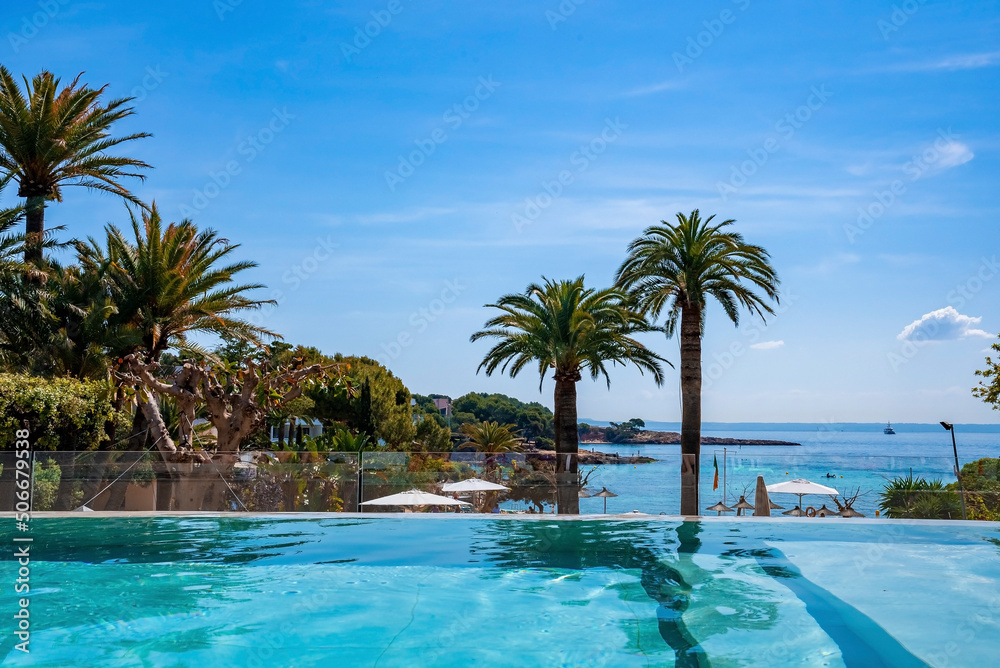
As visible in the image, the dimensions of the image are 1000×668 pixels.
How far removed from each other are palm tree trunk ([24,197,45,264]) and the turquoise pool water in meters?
11.1

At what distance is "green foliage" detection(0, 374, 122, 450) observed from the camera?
20.0m

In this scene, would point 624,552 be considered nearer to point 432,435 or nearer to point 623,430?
point 432,435

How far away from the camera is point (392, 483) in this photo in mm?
17891

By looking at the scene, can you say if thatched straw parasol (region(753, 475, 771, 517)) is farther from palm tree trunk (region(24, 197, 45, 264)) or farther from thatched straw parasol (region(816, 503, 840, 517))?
palm tree trunk (region(24, 197, 45, 264))

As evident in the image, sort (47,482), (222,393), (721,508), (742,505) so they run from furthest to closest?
(222,393), (721,508), (742,505), (47,482)

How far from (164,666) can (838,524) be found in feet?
44.1

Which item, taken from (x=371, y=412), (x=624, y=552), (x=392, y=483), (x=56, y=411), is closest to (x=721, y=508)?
(x=624, y=552)

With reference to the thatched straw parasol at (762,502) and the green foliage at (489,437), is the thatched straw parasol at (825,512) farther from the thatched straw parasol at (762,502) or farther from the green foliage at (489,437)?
the green foliage at (489,437)

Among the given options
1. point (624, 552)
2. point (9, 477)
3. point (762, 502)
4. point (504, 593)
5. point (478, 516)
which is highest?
point (9, 477)

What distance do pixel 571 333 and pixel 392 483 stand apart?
9420mm

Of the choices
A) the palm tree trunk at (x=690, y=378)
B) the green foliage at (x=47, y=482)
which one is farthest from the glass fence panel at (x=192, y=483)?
the palm tree trunk at (x=690, y=378)

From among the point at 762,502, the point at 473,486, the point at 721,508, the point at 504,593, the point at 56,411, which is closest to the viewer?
the point at 504,593

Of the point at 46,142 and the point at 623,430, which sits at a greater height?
the point at 46,142

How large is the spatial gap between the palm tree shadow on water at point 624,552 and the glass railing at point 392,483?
50.5 inches
